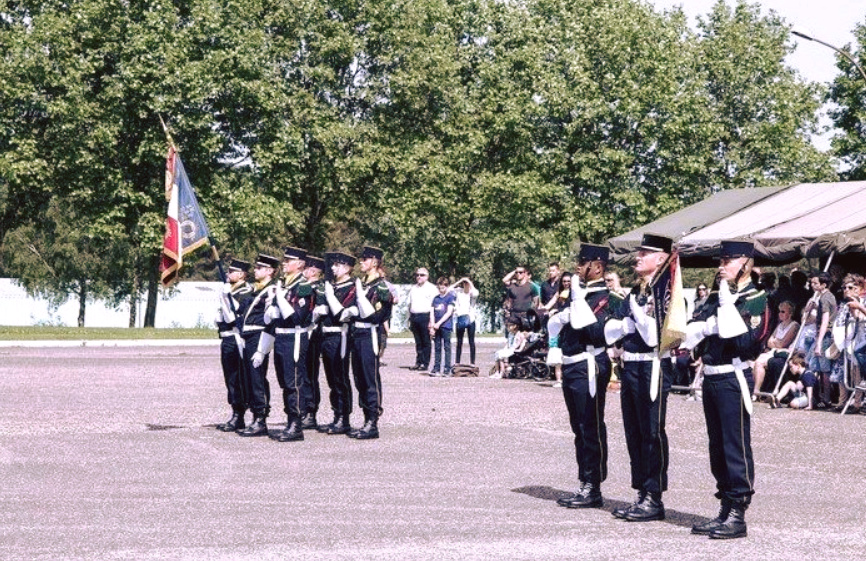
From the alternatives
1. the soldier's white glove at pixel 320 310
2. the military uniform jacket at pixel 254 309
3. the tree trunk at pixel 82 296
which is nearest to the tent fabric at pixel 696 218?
the soldier's white glove at pixel 320 310

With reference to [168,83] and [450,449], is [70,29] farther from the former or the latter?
[450,449]

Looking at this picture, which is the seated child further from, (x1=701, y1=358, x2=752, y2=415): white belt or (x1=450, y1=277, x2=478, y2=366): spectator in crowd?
(x1=701, y1=358, x2=752, y2=415): white belt

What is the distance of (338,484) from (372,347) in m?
4.04

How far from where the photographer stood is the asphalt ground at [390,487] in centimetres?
928

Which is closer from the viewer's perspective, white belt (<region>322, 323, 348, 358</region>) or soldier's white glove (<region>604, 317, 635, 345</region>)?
soldier's white glove (<region>604, 317, 635, 345</region>)

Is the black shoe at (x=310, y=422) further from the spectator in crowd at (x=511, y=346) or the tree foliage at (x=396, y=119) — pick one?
the tree foliage at (x=396, y=119)

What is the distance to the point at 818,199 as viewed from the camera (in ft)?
86.0

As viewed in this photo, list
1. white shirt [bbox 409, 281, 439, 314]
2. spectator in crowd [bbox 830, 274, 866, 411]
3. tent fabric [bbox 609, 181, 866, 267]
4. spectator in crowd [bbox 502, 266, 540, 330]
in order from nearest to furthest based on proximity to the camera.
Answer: spectator in crowd [bbox 830, 274, 866, 411], tent fabric [bbox 609, 181, 866, 267], spectator in crowd [bbox 502, 266, 540, 330], white shirt [bbox 409, 281, 439, 314]

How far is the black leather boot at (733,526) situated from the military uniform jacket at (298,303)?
705 cm

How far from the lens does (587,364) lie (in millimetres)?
11352

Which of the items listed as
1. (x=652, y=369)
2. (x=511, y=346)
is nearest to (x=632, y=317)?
(x=652, y=369)

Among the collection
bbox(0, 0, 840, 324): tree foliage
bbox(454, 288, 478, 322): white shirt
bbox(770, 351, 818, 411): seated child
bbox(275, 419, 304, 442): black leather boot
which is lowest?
bbox(275, 419, 304, 442): black leather boot

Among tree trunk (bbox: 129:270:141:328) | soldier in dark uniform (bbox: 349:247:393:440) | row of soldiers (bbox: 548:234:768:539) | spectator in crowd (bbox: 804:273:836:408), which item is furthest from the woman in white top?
tree trunk (bbox: 129:270:141:328)

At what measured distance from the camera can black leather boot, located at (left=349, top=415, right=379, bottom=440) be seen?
52.1 ft
